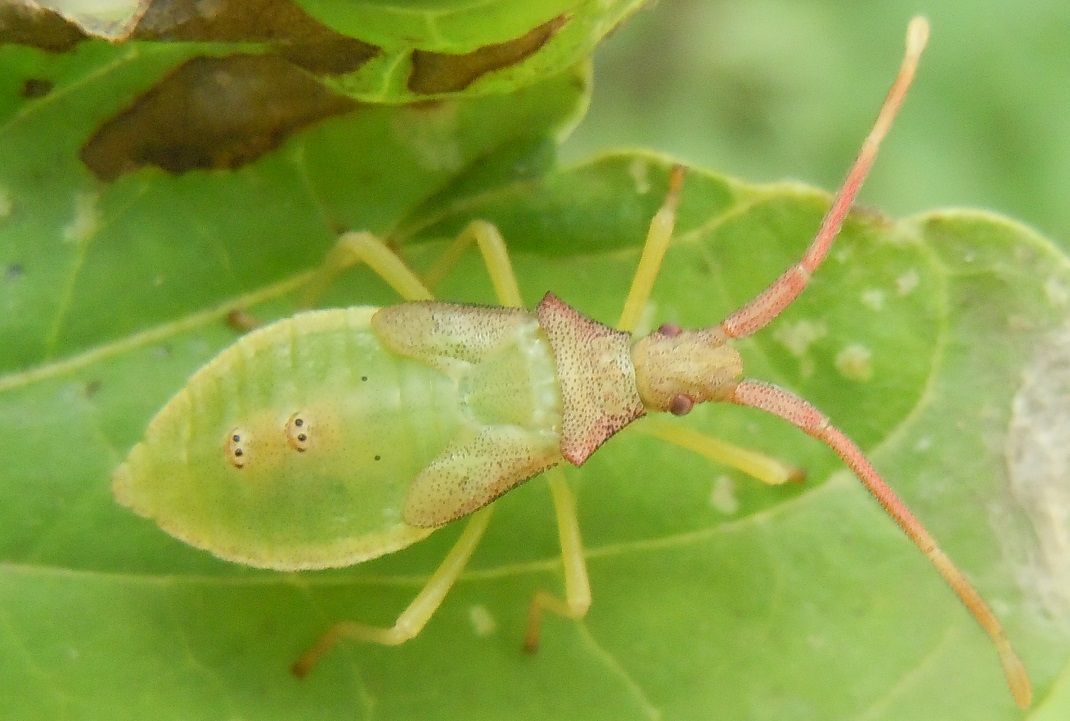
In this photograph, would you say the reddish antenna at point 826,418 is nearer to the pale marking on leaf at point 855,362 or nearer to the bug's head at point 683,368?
the bug's head at point 683,368

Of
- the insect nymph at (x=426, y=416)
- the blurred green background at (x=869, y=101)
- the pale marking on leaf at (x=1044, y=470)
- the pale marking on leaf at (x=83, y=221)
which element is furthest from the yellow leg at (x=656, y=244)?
the blurred green background at (x=869, y=101)

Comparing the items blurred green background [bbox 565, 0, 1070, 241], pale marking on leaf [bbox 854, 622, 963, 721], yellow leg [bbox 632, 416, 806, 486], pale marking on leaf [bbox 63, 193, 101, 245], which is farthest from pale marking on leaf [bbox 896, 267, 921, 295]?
pale marking on leaf [bbox 63, 193, 101, 245]

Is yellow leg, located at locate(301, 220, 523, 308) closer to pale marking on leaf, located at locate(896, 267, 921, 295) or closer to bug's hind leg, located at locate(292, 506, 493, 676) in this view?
bug's hind leg, located at locate(292, 506, 493, 676)

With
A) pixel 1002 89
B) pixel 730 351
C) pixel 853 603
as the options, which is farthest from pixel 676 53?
pixel 853 603

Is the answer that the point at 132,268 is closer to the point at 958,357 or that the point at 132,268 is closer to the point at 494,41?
the point at 494,41

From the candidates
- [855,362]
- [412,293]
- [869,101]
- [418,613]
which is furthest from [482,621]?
[869,101]

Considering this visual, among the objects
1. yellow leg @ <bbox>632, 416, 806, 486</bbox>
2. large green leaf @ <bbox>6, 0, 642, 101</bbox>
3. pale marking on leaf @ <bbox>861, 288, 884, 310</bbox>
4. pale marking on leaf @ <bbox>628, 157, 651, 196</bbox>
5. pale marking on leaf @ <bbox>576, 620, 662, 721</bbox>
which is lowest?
pale marking on leaf @ <bbox>576, 620, 662, 721</bbox>

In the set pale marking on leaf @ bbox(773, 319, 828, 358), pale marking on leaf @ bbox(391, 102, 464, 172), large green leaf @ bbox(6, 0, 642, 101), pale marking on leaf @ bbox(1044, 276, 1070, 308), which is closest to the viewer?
large green leaf @ bbox(6, 0, 642, 101)

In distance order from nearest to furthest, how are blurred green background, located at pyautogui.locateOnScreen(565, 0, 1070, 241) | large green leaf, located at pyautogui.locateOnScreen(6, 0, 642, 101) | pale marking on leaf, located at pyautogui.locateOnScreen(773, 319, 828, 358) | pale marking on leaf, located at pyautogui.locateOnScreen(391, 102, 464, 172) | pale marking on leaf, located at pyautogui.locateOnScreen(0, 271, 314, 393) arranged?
large green leaf, located at pyautogui.locateOnScreen(6, 0, 642, 101)
pale marking on leaf, located at pyautogui.locateOnScreen(0, 271, 314, 393)
pale marking on leaf, located at pyautogui.locateOnScreen(391, 102, 464, 172)
pale marking on leaf, located at pyautogui.locateOnScreen(773, 319, 828, 358)
blurred green background, located at pyautogui.locateOnScreen(565, 0, 1070, 241)
